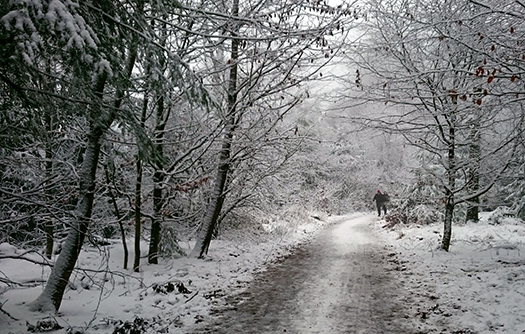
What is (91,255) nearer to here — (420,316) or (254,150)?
(254,150)

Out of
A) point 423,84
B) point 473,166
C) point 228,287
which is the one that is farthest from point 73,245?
point 473,166

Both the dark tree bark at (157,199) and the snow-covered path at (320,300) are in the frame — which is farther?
the dark tree bark at (157,199)

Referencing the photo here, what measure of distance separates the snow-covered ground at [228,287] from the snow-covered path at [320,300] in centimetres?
32

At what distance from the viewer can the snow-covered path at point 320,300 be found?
16.5ft

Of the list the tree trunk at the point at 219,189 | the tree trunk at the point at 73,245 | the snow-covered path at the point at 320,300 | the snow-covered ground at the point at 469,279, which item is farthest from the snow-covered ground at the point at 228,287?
the tree trunk at the point at 219,189

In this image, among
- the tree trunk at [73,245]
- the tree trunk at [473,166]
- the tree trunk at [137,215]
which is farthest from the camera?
the tree trunk at [137,215]

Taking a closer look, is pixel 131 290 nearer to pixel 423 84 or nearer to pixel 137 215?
pixel 137 215

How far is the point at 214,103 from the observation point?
438cm

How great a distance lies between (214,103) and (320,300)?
3.83 m

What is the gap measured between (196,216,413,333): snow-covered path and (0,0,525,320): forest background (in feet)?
7.77

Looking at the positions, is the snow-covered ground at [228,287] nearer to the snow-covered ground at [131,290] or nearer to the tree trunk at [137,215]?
the snow-covered ground at [131,290]

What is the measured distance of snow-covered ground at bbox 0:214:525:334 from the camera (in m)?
4.92

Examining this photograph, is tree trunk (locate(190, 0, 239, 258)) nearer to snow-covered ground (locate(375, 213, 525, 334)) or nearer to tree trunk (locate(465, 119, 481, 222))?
snow-covered ground (locate(375, 213, 525, 334))

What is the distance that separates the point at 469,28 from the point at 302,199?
55.7 feet
